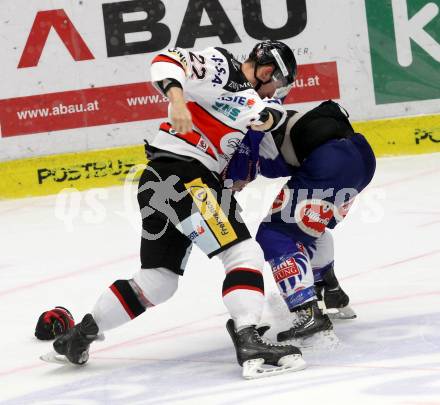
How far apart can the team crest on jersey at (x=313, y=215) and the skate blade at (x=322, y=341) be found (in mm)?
383

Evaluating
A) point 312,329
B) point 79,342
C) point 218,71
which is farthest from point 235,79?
point 79,342

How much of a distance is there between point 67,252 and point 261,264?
106 inches

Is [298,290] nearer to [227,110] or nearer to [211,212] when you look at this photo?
[211,212]

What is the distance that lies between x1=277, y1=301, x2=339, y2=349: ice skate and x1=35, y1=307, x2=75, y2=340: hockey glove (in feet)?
3.30

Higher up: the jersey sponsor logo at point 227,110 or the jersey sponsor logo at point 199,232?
the jersey sponsor logo at point 227,110

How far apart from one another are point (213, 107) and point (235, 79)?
0.41 feet

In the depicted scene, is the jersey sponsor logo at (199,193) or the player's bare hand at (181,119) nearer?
the player's bare hand at (181,119)

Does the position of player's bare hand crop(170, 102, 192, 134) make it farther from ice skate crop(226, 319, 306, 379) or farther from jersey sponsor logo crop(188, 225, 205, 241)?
ice skate crop(226, 319, 306, 379)

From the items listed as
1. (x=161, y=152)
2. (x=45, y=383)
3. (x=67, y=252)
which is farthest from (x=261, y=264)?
(x=67, y=252)

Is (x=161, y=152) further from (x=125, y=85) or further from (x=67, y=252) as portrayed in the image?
(x=125, y=85)

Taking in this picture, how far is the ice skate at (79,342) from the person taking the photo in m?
4.12

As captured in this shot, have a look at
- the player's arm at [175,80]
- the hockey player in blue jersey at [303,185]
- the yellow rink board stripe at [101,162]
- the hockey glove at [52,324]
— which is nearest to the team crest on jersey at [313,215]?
the hockey player in blue jersey at [303,185]

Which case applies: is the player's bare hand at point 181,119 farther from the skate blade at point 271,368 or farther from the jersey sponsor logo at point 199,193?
the skate blade at point 271,368

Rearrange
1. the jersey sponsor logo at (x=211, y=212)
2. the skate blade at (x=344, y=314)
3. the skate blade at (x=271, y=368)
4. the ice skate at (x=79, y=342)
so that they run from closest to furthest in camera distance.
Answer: the skate blade at (x=271, y=368) < the jersey sponsor logo at (x=211, y=212) < the ice skate at (x=79, y=342) < the skate blade at (x=344, y=314)
